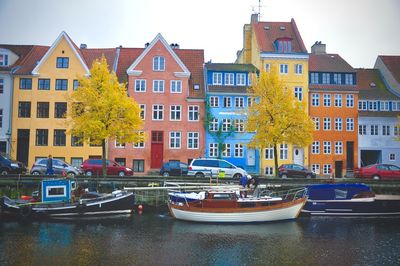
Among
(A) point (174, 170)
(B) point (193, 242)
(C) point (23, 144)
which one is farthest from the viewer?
(C) point (23, 144)

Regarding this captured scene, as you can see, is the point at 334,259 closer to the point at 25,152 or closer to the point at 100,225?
the point at 100,225

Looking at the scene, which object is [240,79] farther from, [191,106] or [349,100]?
[349,100]

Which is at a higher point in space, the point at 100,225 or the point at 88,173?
the point at 88,173

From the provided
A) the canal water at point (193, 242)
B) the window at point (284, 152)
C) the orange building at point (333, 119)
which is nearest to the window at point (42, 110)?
the canal water at point (193, 242)

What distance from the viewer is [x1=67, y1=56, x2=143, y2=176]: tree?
119ft

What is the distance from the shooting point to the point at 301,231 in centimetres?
2509

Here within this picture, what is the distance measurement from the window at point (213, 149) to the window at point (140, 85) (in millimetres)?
9912

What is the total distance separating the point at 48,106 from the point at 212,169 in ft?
70.0

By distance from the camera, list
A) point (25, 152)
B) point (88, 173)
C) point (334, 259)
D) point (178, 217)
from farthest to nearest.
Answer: point (25, 152) → point (88, 173) → point (178, 217) → point (334, 259)

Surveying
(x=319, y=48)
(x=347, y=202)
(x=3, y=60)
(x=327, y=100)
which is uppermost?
(x=319, y=48)

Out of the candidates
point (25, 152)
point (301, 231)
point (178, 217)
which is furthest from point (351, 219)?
point (25, 152)

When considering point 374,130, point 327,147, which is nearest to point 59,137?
point 327,147

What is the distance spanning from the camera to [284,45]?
51000 millimetres

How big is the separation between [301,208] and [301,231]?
443 centimetres
